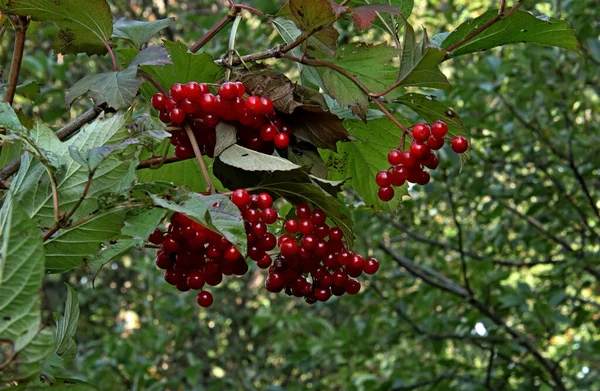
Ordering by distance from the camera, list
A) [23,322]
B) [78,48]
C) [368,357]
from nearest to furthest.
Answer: [23,322], [78,48], [368,357]

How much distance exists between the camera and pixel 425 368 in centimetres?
271

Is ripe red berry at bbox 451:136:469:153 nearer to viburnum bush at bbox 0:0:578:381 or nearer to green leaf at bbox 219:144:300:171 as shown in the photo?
viburnum bush at bbox 0:0:578:381

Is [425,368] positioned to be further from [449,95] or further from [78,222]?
[78,222]

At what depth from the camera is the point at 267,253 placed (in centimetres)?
76

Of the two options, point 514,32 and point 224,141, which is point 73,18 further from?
point 514,32

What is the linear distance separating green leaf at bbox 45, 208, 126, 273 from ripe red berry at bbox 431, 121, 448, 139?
35cm

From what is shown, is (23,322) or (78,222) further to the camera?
(78,222)

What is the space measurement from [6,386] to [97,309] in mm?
3851

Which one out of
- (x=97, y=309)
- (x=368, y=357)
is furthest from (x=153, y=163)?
(x=97, y=309)

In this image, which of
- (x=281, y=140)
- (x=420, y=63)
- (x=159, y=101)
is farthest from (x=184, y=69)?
(x=420, y=63)

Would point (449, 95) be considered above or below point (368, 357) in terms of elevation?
above

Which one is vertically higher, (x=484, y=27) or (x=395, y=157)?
(x=484, y=27)

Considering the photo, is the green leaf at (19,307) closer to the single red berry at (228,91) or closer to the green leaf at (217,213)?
the green leaf at (217,213)

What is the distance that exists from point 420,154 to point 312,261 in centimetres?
17
